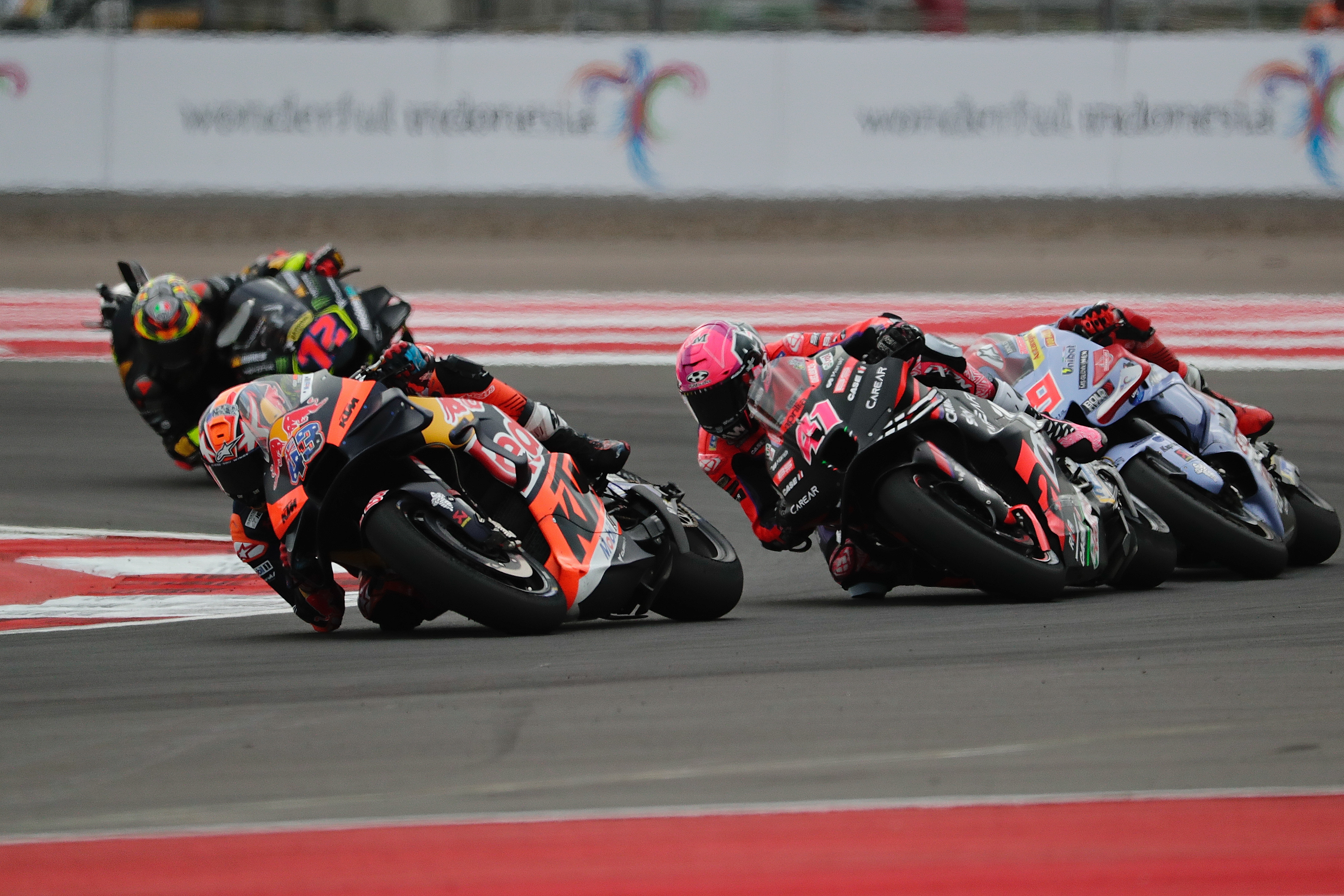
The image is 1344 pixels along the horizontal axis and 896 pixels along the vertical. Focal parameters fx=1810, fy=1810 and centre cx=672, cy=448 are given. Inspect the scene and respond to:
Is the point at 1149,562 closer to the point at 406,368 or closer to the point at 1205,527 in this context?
the point at 1205,527

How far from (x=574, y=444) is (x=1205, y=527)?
2498mm

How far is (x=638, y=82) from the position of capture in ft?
64.2

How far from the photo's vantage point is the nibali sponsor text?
64.2 feet

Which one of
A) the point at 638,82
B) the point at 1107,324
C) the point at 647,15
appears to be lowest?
the point at 1107,324

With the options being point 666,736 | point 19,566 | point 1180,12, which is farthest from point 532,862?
point 1180,12

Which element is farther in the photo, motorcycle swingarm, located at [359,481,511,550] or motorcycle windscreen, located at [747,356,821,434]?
motorcycle windscreen, located at [747,356,821,434]

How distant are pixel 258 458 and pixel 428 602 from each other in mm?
826

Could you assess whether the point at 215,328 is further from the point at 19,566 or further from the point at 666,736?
the point at 666,736

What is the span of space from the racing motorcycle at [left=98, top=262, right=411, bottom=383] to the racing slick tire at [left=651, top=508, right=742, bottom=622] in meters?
3.96

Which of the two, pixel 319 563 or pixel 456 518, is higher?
pixel 456 518

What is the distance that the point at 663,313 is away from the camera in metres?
16.0

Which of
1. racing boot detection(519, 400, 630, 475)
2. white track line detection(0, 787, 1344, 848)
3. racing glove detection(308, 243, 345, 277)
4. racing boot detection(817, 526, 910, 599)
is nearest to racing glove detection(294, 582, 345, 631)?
racing boot detection(519, 400, 630, 475)

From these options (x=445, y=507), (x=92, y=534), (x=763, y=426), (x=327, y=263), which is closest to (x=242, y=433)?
(x=445, y=507)

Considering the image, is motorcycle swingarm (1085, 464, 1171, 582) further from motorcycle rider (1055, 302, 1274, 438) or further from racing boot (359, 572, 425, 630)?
racing boot (359, 572, 425, 630)
